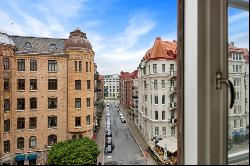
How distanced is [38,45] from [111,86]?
76cm

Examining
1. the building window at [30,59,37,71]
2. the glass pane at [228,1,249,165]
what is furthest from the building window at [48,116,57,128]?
the glass pane at [228,1,249,165]

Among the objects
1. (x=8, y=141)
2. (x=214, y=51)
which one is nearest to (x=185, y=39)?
(x=214, y=51)

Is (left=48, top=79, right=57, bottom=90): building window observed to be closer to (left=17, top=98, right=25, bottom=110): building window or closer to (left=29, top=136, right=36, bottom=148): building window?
(left=17, top=98, right=25, bottom=110): building window

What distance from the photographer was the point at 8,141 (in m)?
1.67

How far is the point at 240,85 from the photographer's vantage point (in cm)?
58

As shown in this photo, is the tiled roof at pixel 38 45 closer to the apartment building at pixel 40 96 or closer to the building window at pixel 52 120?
the apartment building at pixel 40 96

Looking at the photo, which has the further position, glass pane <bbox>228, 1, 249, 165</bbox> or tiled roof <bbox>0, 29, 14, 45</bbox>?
tiled roof <bbox>0, 29, 14, 45</bbox>

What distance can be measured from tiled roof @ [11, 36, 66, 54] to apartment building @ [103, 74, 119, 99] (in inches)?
19.7

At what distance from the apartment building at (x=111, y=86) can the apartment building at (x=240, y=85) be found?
128 centimetres

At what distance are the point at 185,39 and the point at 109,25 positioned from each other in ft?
4.52

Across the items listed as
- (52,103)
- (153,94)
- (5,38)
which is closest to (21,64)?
(5,38)

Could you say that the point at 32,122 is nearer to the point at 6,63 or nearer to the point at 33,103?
the point at 33,103

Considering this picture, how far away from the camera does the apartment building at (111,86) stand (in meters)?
1.89

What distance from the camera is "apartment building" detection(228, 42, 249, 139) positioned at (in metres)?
0.56
